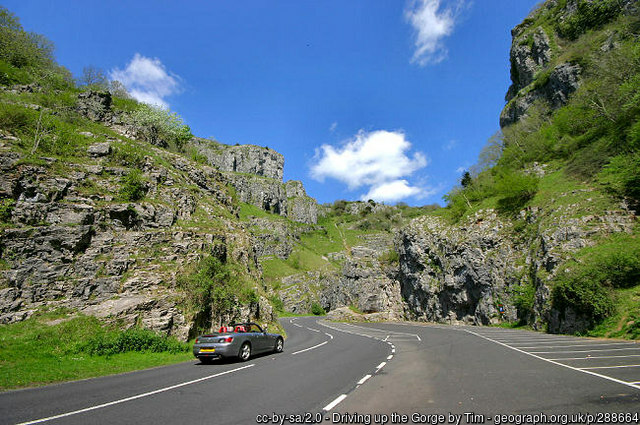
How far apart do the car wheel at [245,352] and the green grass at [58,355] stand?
128 inches

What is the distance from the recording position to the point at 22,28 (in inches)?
1834

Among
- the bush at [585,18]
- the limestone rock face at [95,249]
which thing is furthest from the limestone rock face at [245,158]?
the limestone rock face at [95,249]

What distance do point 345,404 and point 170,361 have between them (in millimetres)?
10803

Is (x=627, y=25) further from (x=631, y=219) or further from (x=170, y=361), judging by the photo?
(x=170, y=361)

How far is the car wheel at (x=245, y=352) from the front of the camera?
13.0 m

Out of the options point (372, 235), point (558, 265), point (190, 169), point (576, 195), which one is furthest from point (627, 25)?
point (372, 235)

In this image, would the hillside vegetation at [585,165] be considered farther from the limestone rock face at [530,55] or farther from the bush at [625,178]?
the limestone rock face at [530,55]

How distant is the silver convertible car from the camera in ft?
40.7

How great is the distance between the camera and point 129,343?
46.8ft

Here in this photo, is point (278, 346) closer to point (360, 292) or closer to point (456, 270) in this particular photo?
point (456, 270)

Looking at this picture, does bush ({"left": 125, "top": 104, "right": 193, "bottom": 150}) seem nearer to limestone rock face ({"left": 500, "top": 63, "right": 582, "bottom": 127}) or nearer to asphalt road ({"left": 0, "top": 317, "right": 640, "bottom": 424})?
asphalt road ({"left": 0, "top": 317, "right": 640, "bottom": 424})

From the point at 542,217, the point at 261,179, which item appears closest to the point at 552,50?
the point at 542,217

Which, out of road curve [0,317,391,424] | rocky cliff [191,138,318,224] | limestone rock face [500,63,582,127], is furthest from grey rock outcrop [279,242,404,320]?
rocky cliff [191,138,318,224]

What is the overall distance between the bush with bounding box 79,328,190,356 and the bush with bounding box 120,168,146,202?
13.4 meters
